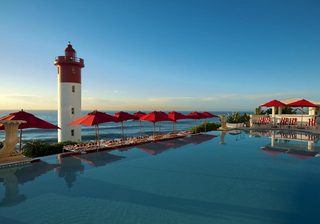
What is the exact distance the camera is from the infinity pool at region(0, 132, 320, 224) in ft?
16.7

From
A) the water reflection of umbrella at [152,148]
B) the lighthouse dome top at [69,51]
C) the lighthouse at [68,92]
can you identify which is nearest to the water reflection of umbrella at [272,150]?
the water reflection of umbrella at [152,148]

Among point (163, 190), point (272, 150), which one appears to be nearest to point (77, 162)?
point (163, 190)

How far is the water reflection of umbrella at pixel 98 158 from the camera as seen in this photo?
10.4m

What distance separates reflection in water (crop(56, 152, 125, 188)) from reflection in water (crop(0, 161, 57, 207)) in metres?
0.65

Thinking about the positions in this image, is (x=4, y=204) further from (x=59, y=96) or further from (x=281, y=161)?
(x=59, y=96)

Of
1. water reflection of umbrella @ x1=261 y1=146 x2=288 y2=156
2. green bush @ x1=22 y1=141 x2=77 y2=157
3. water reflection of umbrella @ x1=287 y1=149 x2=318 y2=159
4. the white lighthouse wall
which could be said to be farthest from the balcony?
water reflection of umbrella @ x1=287 y1=149 x2=318 y2=159

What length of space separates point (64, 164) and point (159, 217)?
6.67 m

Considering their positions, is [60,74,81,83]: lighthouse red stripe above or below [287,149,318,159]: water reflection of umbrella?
above

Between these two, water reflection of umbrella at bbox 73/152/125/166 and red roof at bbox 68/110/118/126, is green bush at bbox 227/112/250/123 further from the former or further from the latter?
water reflection of umbrella at bbox 73/152/125/166

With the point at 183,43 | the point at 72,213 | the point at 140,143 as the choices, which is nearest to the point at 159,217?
the point at 72,213

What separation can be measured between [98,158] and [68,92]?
37.2 feet

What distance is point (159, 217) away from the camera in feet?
16.4

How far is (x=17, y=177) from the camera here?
320 inches

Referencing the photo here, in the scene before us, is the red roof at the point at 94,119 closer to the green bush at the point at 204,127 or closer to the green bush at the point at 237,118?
the green bush at the point at 204,127
